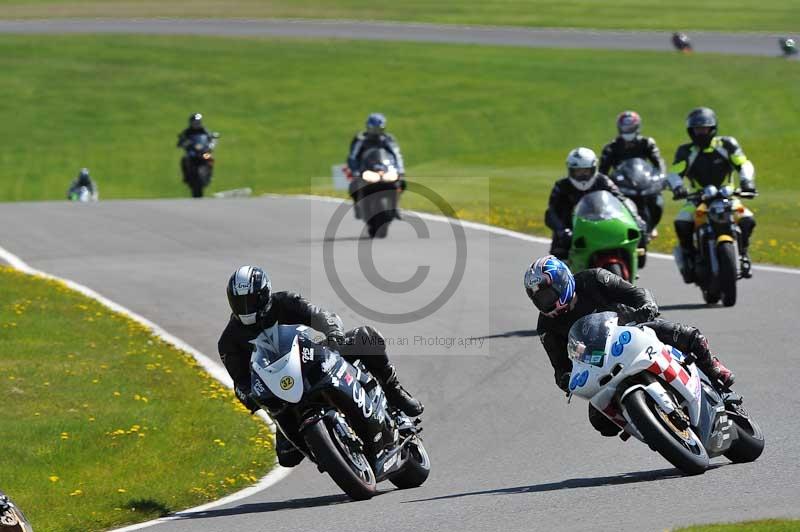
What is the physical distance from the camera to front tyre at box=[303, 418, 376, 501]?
→ 30.6 feet

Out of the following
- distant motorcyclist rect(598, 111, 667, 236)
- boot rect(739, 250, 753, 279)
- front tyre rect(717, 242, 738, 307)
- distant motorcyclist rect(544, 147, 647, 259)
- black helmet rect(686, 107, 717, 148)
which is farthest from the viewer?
distant motorcyclist rect(598, 111, 667, 236)

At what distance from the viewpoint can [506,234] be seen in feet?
79.1

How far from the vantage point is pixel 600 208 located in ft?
48.4

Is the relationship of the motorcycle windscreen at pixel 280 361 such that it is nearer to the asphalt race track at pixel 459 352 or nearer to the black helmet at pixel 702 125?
the asphalt race track at pixel 459 352

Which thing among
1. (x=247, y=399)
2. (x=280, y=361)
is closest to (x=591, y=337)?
(x=280, y=361)

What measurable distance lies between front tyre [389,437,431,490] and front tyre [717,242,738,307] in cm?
706

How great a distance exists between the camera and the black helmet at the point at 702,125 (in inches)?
689

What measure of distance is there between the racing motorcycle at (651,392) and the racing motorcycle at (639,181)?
33.1ft

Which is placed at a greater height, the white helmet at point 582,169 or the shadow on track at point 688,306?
the white helmet at point 582,169

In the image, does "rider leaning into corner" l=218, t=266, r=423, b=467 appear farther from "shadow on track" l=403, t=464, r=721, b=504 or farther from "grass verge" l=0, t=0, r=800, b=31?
"grass verge" l=0, t=0, r=800, b=31

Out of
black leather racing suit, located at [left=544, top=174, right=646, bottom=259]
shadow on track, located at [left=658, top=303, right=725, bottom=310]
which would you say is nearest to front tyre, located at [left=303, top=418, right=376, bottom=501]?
black leather racing suit, located at [left=544, top=174, right=646, bottom=259]

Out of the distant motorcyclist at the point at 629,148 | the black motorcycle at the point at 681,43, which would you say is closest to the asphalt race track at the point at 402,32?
the black motorcycle at the point at 681,43

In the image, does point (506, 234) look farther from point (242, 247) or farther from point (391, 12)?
point (391, 12)

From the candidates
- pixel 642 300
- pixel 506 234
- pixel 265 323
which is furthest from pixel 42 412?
pixel 506 234
